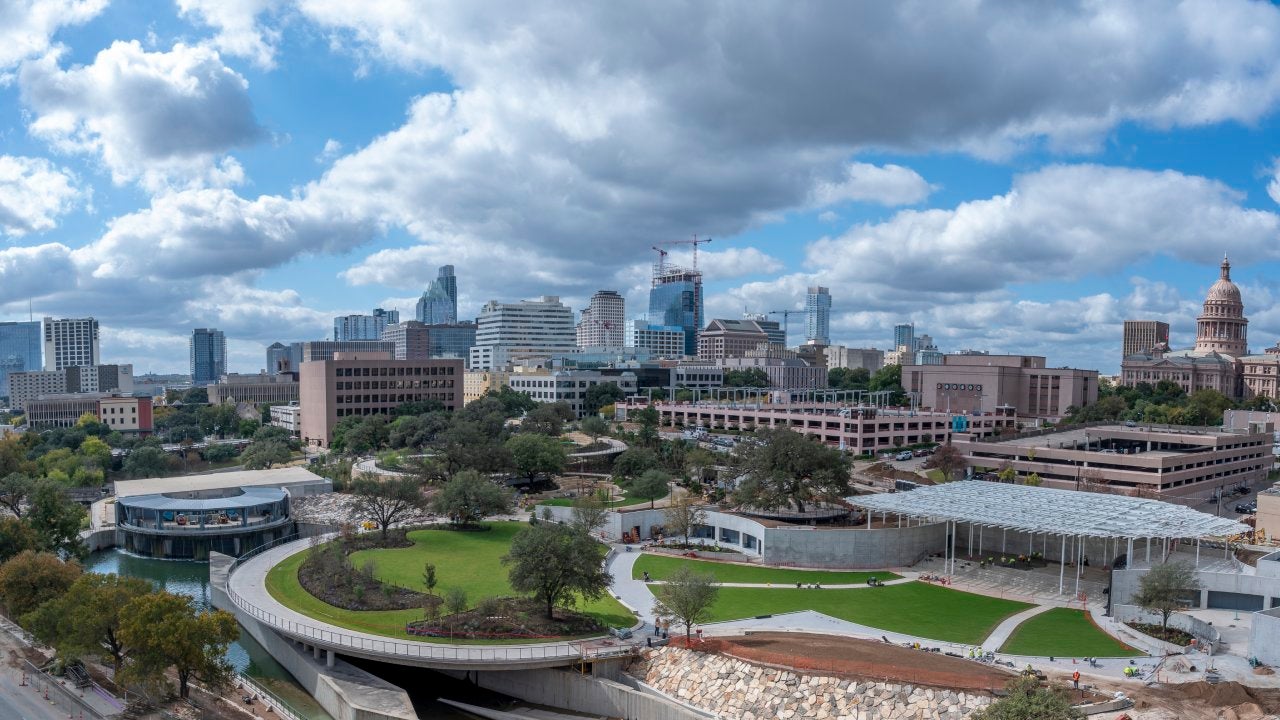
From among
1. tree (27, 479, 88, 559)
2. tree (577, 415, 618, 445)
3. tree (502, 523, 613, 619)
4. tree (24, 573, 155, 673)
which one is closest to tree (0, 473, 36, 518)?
tree (27, 479, 88, 559)

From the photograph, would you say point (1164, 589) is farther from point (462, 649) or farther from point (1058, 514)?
point (462, 649)

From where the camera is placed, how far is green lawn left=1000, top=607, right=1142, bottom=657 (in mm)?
40344

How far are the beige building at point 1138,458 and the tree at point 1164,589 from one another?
132 feet

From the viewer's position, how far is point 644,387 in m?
184

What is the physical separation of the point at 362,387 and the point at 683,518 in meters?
82.6

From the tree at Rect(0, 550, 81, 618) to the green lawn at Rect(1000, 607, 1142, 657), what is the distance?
4500 cm

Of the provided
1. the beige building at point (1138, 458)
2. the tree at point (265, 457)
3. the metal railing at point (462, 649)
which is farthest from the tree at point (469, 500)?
the beige building at point (1138, 458)

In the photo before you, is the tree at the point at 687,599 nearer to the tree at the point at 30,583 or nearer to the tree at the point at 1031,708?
the tree at the point at 1031,708

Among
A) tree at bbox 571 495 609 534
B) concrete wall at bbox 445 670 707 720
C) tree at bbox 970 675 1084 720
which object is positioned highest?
tree at bbox 970 675 1084 720

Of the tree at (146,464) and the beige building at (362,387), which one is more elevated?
the beige building at (362,387)

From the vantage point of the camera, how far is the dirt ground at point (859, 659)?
35.7 meters

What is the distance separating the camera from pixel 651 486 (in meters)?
71.8

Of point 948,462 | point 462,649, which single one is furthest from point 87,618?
point 948,462

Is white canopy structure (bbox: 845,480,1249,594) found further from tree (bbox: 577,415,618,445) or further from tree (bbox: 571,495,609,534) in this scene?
tree (bbox: 577,415,618,445)
